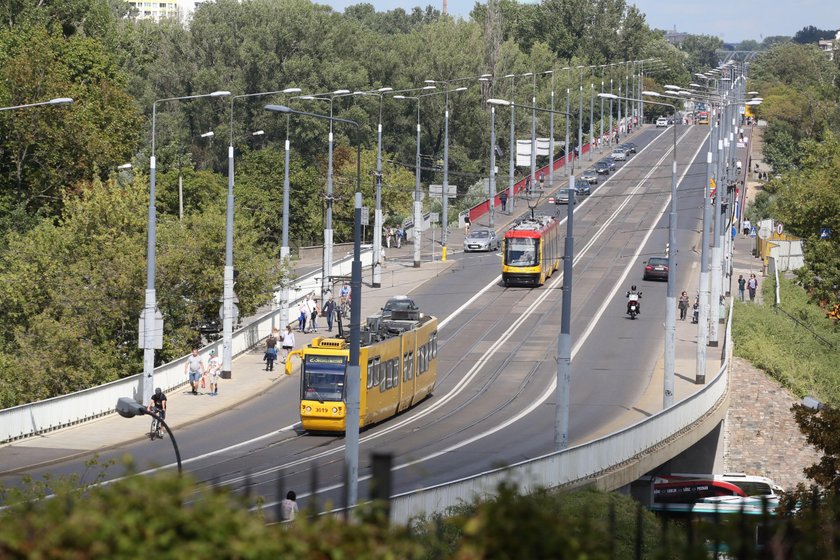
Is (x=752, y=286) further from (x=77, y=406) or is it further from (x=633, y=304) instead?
(x=77, y=406)

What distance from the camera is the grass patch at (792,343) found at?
52844mm

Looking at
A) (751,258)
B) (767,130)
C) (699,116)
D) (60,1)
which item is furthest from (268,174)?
(699,116)

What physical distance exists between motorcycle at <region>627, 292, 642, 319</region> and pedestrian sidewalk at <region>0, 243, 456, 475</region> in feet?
34.1

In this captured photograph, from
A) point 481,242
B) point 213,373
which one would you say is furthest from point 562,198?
point 213,373

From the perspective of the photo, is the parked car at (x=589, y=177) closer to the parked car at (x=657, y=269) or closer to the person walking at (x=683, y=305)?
the parked car at (x=657, y=269)

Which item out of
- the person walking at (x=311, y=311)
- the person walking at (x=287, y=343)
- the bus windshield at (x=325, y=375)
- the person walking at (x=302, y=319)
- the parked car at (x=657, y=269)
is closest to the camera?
the bus windshield at (x=325, y=375)

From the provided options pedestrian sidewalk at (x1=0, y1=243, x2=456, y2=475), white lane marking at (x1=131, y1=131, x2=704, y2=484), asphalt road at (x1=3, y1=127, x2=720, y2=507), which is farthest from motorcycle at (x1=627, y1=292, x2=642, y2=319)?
pedestrian sidewalk at (x1=0, y1=243, x2=456, y2=475)

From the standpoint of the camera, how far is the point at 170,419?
129ft

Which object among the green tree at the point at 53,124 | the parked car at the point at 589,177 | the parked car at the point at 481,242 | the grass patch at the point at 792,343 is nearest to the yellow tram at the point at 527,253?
the grass patch at the point at 792,343

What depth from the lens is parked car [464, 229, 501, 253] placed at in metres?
77.8

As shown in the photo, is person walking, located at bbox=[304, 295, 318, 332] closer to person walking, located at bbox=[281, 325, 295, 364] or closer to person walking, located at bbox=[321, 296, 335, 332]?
person walking, located at bbox=[321, 296, 335, 332]

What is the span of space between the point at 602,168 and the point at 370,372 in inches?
3299

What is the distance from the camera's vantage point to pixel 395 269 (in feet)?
234

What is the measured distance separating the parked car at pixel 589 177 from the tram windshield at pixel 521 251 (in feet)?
141
